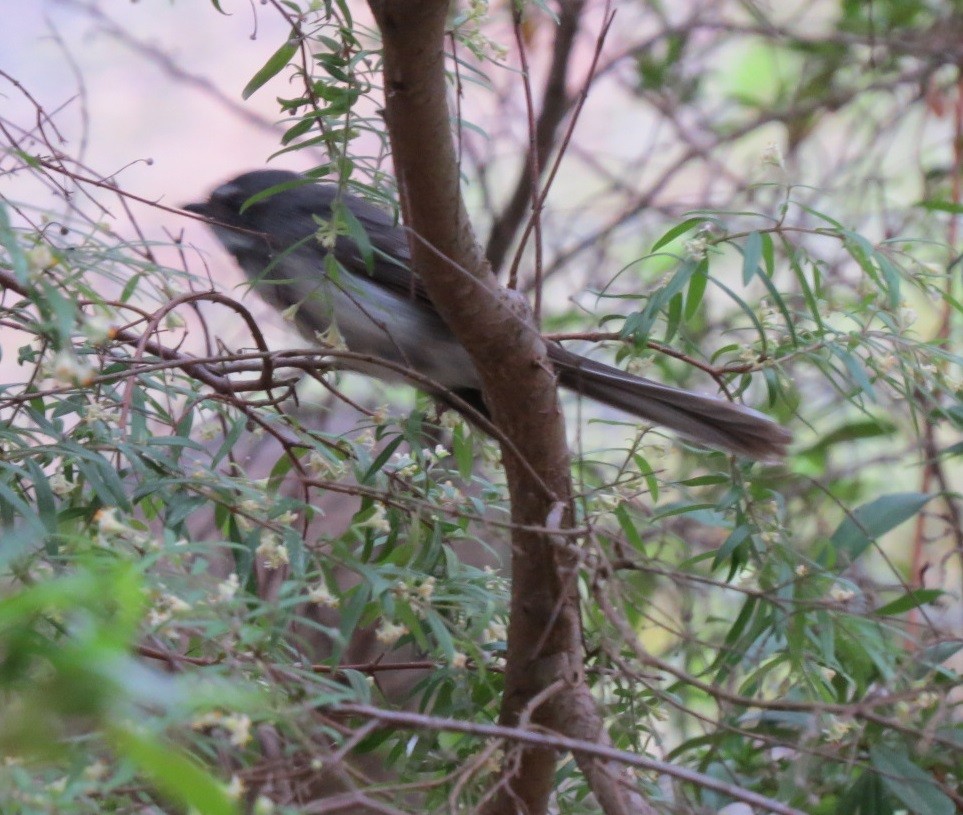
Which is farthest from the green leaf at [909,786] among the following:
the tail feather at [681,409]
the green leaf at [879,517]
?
the tail feather at [681,409]

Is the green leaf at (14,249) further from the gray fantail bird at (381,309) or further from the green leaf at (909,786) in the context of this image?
the green leaf at (909,786)

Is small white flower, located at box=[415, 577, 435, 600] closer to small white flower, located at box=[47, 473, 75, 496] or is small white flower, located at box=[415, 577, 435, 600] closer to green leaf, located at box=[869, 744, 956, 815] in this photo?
small white flower, located at box=[47, 473, 75, 496]

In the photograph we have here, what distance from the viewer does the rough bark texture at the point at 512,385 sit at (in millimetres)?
1315

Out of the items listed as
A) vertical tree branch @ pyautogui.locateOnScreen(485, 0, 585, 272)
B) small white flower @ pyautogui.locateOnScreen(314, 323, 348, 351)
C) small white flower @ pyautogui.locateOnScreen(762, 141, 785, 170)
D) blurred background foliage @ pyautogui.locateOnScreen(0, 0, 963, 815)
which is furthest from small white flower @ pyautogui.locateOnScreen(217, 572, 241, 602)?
vertical tree branch @ pyautogui.locateOnScreen(485, 0, 585, 272)

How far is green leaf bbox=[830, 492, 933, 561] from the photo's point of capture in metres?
1.93

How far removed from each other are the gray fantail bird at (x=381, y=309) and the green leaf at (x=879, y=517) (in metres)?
0.23

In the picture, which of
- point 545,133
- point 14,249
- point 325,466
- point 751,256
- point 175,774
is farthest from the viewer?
point 545,133

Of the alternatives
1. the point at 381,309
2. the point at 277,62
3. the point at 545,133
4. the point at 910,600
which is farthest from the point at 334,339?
the point at 545,133

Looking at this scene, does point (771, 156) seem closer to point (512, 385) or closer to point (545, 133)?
point (512, 385)

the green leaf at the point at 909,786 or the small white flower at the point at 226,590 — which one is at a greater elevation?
the green leaf at the point at 909,786

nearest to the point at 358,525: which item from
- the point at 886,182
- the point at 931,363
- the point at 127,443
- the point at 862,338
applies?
the point at 127,443

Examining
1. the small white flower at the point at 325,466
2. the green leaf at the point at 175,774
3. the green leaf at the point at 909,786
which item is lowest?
the green leaf at the point at 175,774

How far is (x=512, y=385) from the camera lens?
153 cm

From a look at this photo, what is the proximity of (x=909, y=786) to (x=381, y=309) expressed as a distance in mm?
1102
